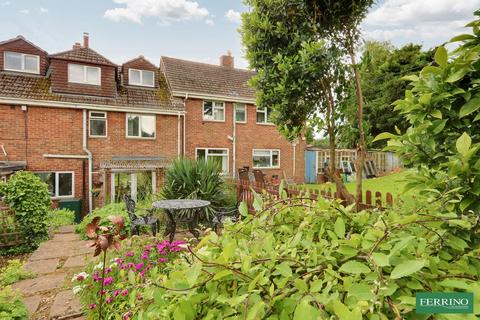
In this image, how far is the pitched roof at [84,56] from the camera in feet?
43.3

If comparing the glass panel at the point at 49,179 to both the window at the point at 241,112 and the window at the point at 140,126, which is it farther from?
the window at the point at 241,112

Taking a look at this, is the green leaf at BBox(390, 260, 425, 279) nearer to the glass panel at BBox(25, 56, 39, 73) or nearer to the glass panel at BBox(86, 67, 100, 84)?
the glass panel at BBox(86, 67, 100, 84)

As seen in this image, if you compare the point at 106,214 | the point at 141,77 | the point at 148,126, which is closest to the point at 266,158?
the point at 148,126

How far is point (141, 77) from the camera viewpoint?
15.4m

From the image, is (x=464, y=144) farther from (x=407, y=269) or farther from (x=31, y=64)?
(x=31, y=64)

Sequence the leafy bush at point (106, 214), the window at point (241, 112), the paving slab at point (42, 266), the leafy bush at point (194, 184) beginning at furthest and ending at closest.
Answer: the window at point (241, 112)
the leafy bush at point (194, 184)
the leafy bush at point (106, 214)
the paving slab at point (42, 266)

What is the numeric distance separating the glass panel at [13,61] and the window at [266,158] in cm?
1243

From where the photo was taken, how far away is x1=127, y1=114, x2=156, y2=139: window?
14156mm

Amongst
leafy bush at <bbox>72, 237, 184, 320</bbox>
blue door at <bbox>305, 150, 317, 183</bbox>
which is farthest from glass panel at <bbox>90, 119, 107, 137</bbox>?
blue door at <bbox>305, 150, 317, 183</bbox>

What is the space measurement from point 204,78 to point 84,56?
6.36 m

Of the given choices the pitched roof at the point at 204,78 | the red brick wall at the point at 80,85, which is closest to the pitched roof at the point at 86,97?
the red brick wall at the point at 80,85

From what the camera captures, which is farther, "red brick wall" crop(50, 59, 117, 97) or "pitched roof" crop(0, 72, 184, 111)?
"red brick wall" crop(50, 59, 117, 97)

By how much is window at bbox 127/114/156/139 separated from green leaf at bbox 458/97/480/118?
1440 cm

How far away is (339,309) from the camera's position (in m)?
0.60
